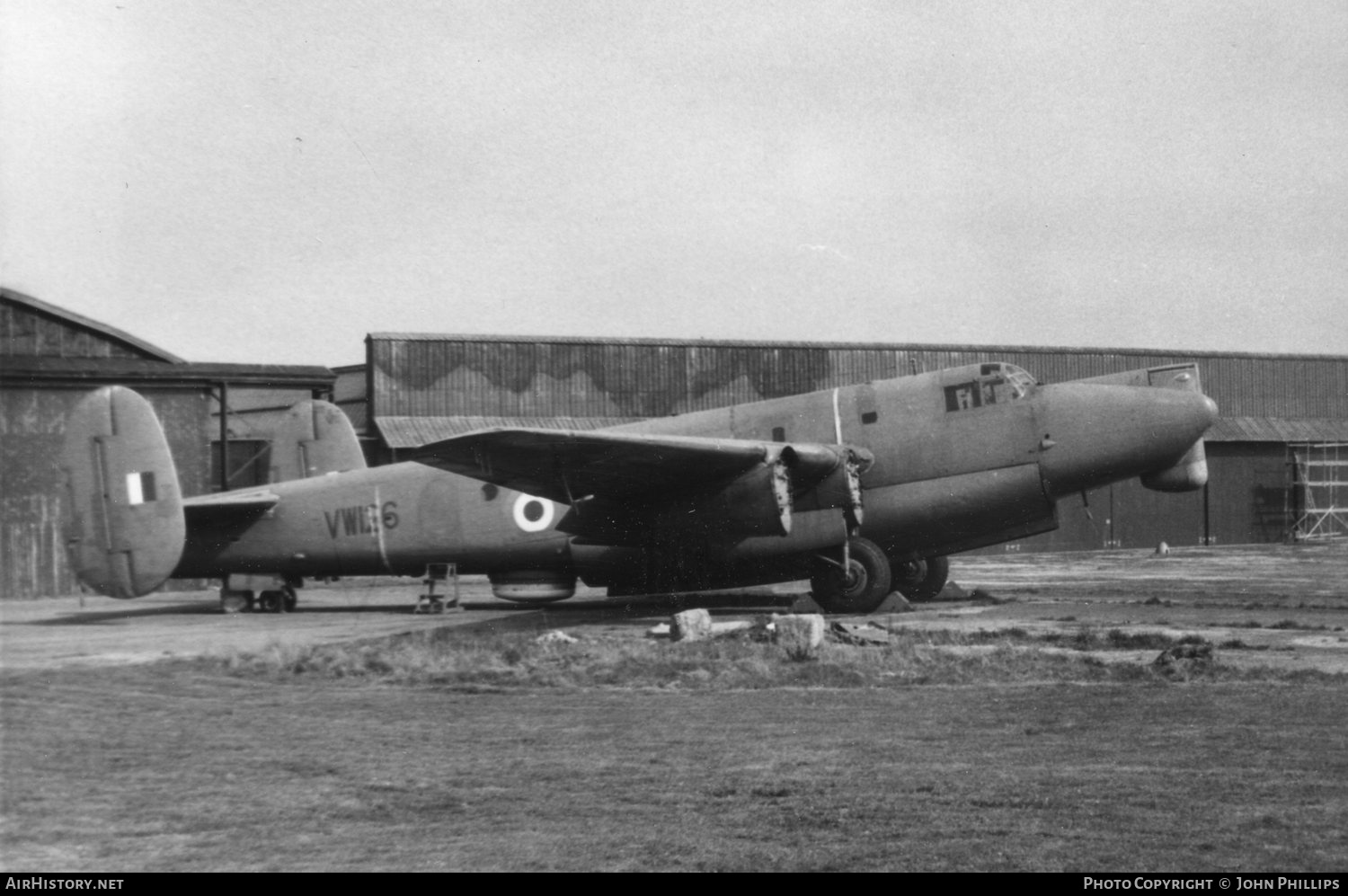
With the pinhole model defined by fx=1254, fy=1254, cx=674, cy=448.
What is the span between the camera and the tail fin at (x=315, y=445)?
2486 cm

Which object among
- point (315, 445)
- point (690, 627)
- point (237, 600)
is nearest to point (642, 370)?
point (315, 445)

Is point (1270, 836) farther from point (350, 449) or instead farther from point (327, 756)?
point (350, 449)

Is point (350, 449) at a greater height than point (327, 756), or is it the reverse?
point (350, 449)

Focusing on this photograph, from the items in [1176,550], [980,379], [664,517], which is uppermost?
[980,379]

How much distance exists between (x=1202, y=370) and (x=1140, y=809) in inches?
1860

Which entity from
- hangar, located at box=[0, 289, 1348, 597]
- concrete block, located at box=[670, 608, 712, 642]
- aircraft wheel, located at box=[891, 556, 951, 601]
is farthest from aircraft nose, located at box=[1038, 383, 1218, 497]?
hangar, located at box=[0, 289, 1348, 597]

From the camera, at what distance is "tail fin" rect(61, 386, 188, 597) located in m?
18.1

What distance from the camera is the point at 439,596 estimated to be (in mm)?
22016

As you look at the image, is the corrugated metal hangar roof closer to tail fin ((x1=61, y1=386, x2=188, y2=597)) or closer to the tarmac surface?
the tarmac surface

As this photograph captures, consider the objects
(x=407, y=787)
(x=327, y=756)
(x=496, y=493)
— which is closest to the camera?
(x=407, y=787)

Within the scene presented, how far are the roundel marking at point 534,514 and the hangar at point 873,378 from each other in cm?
1793

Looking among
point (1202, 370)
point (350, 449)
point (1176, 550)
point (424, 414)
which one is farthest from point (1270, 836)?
point (1202, 370)

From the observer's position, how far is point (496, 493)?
815 inches

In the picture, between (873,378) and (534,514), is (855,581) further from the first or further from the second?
(873,378)
